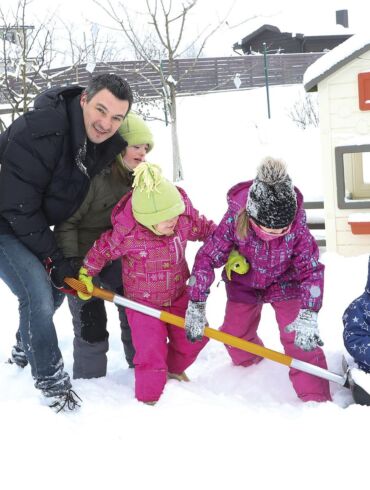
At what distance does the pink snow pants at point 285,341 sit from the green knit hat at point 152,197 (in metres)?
0.68

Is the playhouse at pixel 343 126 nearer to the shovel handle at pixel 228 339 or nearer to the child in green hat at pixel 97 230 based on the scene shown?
the shovel handle at pixel 228 339

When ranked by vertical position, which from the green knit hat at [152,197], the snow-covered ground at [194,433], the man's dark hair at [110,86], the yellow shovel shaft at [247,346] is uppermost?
the man's dark hair at [110,86]

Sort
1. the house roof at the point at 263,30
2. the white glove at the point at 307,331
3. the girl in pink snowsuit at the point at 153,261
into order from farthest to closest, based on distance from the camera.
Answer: the house roof at the point at 263,30, the girl in pink snowsuit at the point at 153,261, the white glove at the point at 307,331

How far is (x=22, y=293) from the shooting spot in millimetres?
2402

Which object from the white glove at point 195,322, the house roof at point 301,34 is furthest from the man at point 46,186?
the house roof at point 301,34

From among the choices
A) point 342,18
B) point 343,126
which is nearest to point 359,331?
point 343,126

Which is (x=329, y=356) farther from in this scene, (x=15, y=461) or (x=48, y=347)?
(x=15, y=461)

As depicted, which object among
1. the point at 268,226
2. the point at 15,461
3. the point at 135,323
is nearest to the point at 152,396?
the point at 135,323

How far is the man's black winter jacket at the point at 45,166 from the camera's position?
2.29 m

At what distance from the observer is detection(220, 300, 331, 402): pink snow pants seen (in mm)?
2557

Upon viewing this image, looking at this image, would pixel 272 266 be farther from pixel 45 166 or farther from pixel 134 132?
pixel 45 166

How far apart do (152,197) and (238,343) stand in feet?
2.57

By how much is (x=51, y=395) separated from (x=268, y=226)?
1201mm

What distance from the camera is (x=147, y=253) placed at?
2.68 meters
